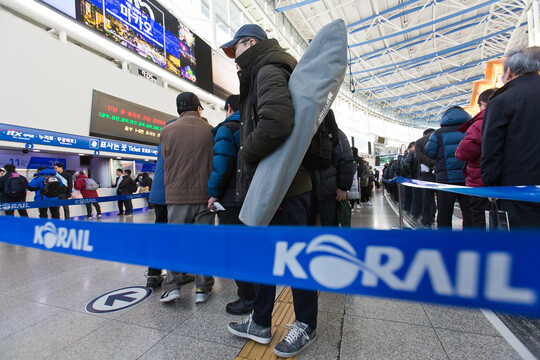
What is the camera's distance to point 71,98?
18.4ft

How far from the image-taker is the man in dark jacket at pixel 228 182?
69.7 inches

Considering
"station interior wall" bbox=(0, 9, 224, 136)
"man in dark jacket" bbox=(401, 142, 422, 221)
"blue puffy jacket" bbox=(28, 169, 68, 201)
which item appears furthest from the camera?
"blue puffy jacket" bbox=(28, 169, 68, 201)

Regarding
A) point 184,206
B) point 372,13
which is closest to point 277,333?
point 184,206

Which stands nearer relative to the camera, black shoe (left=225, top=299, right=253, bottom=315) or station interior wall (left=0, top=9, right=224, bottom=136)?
black shoe (left=225, top=299, right=253, bottom=315)

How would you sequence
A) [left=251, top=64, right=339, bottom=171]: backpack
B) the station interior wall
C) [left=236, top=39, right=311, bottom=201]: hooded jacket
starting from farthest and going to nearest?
the station interior wall
[left=251, top=64, right=339, bottom=171]: backpack
[left=236, top=39, right=311, bottom=201]: hooded jacket

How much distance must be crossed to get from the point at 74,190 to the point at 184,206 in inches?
285

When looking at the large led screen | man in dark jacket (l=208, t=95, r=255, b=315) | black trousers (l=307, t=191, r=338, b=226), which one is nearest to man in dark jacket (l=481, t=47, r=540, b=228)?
black trousers (l=307, t=191, r=338, b=226)

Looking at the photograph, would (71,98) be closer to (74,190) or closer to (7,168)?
(7,168)

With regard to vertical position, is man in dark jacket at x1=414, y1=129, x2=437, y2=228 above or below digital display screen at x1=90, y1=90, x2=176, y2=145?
below

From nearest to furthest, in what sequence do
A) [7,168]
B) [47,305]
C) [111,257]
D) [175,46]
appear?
[111,257], [47,305], [7,168], [175,46]

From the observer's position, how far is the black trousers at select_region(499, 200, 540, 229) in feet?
4.58

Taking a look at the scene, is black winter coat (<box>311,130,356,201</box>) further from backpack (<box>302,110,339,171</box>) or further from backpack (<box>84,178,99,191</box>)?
backpack (<box>84,178,99,191</box>)

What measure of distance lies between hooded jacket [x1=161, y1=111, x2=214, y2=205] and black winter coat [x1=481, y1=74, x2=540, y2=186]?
6.38 feet

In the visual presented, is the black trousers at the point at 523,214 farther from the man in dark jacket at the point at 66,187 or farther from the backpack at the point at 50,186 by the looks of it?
the man in dark jacket at the point at 66,187
